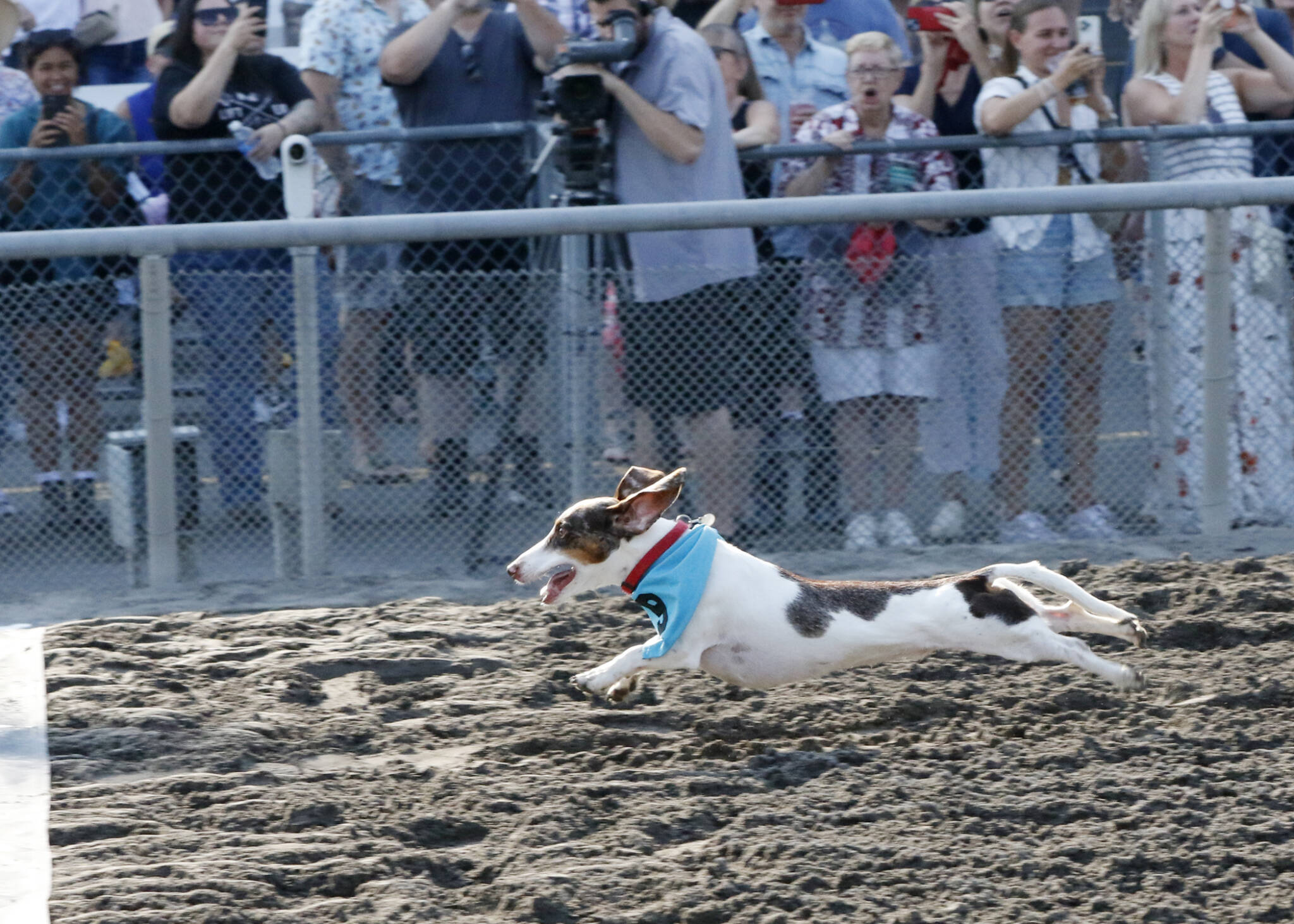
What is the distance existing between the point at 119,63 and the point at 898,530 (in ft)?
16.8

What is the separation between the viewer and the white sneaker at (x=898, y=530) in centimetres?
713

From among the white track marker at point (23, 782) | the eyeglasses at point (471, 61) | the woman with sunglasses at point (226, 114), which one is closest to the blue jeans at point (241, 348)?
the woman with sunglasses at point (226, 114)

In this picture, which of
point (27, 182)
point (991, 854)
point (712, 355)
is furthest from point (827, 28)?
point (991, 854)

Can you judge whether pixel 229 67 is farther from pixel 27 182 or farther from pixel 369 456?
pixel 369 456

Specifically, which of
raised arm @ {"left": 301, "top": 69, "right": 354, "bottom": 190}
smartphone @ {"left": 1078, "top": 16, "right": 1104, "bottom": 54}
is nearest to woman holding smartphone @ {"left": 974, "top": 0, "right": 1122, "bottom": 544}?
smartphone @ {"left": 1078, "top": 16, "right": 1104, "bottom": 54}

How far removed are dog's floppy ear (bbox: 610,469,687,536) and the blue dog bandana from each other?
9 centimetres

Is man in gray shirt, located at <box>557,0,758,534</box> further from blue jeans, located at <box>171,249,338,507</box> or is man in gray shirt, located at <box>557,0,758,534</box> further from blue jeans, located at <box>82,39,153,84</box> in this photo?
blue jeans, located at <box>82,39,153,84</box>

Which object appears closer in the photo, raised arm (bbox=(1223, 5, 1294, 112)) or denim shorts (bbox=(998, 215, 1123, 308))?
denim shorts (bbox=(998, 215, 1123, 308))

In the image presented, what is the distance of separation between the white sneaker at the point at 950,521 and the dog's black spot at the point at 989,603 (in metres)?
2.23

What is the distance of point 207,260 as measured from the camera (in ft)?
24.3

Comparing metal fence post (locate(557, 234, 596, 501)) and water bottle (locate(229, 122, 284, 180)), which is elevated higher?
water bottle (locate(229, 122, 284, 180))

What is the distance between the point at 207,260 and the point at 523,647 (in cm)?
264

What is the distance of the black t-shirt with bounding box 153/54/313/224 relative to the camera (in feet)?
25.1

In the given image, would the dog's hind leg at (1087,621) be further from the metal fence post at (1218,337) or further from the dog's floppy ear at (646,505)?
the metal fence post at (1218,337)
